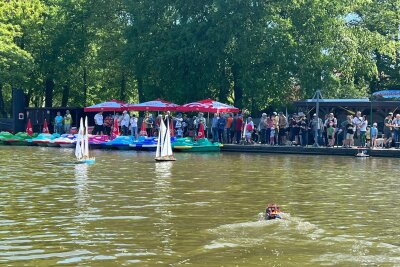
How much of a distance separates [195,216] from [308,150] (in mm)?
25907

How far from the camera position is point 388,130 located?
1779 inches

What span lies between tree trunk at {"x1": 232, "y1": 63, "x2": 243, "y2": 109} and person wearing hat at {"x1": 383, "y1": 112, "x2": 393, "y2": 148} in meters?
13.9

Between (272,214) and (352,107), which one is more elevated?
(352,107)

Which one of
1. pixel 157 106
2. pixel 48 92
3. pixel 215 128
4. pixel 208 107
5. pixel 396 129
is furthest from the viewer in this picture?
pixel 48 92

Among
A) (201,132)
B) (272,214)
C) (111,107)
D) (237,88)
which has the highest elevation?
(237,88)

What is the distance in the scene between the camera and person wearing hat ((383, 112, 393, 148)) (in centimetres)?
4300

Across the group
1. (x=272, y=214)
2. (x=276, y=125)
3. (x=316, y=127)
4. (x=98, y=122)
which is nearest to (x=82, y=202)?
(x=272, y=214)

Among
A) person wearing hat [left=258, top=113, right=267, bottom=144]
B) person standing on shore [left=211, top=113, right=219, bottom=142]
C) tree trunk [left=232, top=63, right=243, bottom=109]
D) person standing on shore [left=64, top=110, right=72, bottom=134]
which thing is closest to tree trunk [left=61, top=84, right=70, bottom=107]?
person standing on shore [left=64, top=110, right=72, bottom=134]

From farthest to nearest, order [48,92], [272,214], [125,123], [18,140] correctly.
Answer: [48,92] → [18,140] → [125,123] → [272,214]

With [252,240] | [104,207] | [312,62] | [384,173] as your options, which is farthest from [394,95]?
[252,240]

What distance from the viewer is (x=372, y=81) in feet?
215

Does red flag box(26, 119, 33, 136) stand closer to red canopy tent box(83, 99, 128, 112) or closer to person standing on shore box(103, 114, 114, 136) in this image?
red canopy tent box(83, 99, 128, 112)

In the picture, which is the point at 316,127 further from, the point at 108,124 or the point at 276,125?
the point at 108,124

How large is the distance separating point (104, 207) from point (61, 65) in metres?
50.4
